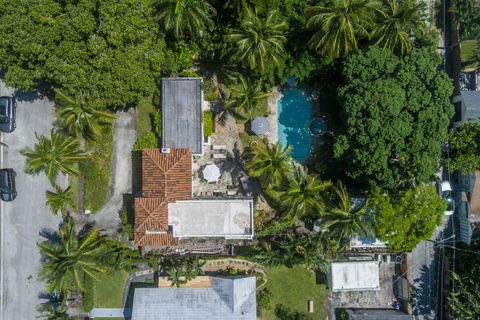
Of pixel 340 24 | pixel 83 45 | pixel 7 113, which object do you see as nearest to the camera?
pixel 340 24

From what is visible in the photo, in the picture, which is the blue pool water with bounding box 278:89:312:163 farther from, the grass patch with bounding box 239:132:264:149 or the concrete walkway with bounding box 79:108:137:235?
the concrete walkway with bounding box 79:108:137:235

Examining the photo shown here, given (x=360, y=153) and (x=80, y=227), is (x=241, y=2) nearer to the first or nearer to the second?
(x=360, y=153)

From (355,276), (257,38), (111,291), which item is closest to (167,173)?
(111,291)

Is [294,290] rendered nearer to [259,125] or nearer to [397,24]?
[259,125]

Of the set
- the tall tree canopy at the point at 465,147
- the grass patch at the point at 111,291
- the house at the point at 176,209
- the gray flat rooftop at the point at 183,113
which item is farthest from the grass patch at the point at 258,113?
the grass patch at the point at 111,291

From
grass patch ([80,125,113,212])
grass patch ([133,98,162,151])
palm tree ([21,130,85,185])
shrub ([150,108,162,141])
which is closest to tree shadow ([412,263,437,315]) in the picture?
shrub ([150,108,162,141])
